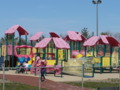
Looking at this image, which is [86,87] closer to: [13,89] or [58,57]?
[13,89]

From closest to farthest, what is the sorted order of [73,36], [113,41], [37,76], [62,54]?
[37,76] → [62,54] → [113,41] → [73,36]

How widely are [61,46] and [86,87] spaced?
9.57 metres

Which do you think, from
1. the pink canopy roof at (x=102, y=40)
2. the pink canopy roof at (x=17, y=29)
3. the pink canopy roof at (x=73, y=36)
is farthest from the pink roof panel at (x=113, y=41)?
the pink canopy roof at (x=17, y=29)

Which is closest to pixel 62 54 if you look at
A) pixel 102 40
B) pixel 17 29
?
pixel 102 40

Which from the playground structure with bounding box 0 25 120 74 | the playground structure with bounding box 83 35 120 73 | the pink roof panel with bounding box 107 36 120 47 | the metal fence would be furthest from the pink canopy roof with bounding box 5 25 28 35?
the pink roof panel with bounding box 107 36 120 47

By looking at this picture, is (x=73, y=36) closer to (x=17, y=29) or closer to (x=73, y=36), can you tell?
(x=73, y=36)

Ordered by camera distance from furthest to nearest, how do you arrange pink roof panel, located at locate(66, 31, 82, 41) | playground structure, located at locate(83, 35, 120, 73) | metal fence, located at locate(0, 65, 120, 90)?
pink roof panel, located at locate(66, 31, 82, 41), playground structure, located at locate(83, 35, 120, 73), metal fence, located at locate(0, 65, 120, 90)

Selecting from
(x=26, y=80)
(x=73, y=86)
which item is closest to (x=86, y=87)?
(x=73, y=86)

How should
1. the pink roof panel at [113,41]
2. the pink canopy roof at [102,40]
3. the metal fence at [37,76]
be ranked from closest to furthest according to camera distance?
the metal fence at [37,76], the pink canopy roof at [102,40], the pink roof panel at [113,41]

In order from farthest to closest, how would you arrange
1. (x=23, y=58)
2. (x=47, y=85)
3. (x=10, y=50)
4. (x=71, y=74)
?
(x=10, y=50)
(x=23, y=58)
(x=71, y=74)
(x=47, y=85)

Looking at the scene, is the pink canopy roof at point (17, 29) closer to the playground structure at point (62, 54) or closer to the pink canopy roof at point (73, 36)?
the playground structure at point (62, 54)

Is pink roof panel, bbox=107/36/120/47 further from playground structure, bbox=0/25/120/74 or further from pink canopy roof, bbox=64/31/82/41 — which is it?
pink canopy roof, bbox=64/31/82/41

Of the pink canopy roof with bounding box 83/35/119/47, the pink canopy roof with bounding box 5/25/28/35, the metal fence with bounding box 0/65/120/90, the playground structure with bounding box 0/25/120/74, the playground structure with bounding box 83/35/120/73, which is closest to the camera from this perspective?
the metal fence with bounding box 0/65/120/90

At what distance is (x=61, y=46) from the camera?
28.2 meters
